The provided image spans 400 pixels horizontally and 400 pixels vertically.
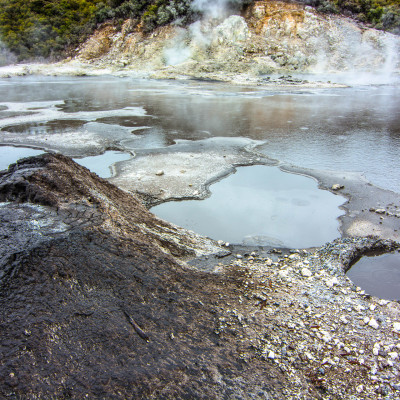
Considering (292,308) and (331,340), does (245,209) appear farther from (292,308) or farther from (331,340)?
(331,340)

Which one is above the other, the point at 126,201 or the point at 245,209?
the point at 126,201

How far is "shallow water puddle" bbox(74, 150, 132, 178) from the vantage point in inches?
242

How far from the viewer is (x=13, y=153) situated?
712 centimetres

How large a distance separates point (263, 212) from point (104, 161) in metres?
3.50

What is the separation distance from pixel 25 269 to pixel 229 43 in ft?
83.4

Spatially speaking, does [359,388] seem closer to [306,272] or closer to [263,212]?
[306,272]

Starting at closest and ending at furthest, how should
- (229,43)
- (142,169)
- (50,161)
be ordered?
(50,161) → (142,169) → (229,43)

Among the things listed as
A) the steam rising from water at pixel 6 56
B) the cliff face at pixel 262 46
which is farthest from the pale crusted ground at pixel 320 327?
the steam rising from water at pixel 6 56

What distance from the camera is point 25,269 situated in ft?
8.14

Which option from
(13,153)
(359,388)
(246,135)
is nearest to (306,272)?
(359,388)

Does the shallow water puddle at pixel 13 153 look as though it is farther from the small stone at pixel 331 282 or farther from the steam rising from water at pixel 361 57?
the steam rising from water at pixel 361 57

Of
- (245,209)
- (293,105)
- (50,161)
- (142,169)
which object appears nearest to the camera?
(50,161)

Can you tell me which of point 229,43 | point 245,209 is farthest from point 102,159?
point 229,43

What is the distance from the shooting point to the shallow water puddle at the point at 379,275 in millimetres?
3244
